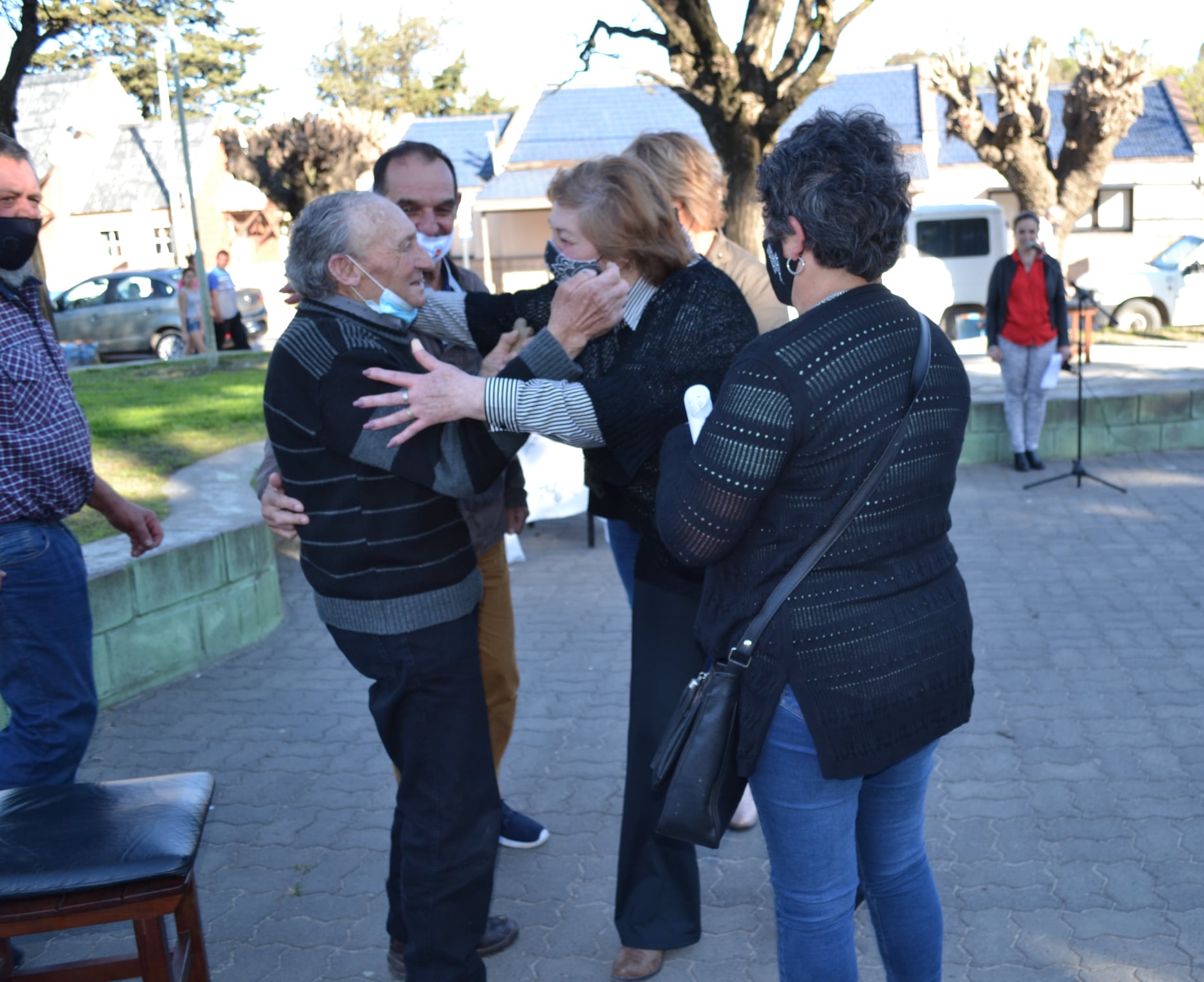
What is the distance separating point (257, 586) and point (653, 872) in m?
3.41

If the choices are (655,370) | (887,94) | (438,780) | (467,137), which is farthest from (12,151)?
(467,137)

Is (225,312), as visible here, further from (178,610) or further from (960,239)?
(178,610)

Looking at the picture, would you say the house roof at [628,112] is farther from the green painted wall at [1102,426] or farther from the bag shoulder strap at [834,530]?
the bag shoulder strap at [834,530]

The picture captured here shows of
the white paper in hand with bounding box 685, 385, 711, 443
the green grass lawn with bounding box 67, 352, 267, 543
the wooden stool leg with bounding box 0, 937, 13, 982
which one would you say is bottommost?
the wooden stool leg with bounding box 0, 937, 13, 982

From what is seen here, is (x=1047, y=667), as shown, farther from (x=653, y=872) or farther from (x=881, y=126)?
(x=881, y=126)

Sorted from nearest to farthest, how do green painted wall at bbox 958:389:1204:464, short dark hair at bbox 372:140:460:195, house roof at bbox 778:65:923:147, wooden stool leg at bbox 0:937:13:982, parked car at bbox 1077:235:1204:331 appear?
wooden stool leg at bbox 0:937:13:982 < short dark hair at bbox 372:140:460:195 < green painted wall at bbox 958:389:1204:464 < parked car at bbox 1077:235:1204:331 < house roof at bbox 778:65:923:147

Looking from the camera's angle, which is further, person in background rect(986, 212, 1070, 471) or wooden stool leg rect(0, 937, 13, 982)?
person in background rect(986, 212, 1070, 471)

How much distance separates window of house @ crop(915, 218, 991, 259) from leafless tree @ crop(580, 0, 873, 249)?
8.78 meters

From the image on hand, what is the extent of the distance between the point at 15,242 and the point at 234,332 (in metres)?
18.1

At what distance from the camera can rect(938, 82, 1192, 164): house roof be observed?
28.9 m

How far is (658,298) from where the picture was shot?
2.56 metres

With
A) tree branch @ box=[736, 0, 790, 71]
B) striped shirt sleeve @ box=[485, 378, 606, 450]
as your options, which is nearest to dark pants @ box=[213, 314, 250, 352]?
tree branch @ box=[736, 0, 790, 71]

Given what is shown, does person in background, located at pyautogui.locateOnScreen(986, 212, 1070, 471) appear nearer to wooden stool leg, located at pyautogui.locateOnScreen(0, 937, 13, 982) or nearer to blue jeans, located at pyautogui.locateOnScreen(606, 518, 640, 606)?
blue jeans, located at pyautogui.locateOnScreen(606, 518, 640, 606)

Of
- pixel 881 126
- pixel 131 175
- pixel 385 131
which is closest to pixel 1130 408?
pixel 881 126
